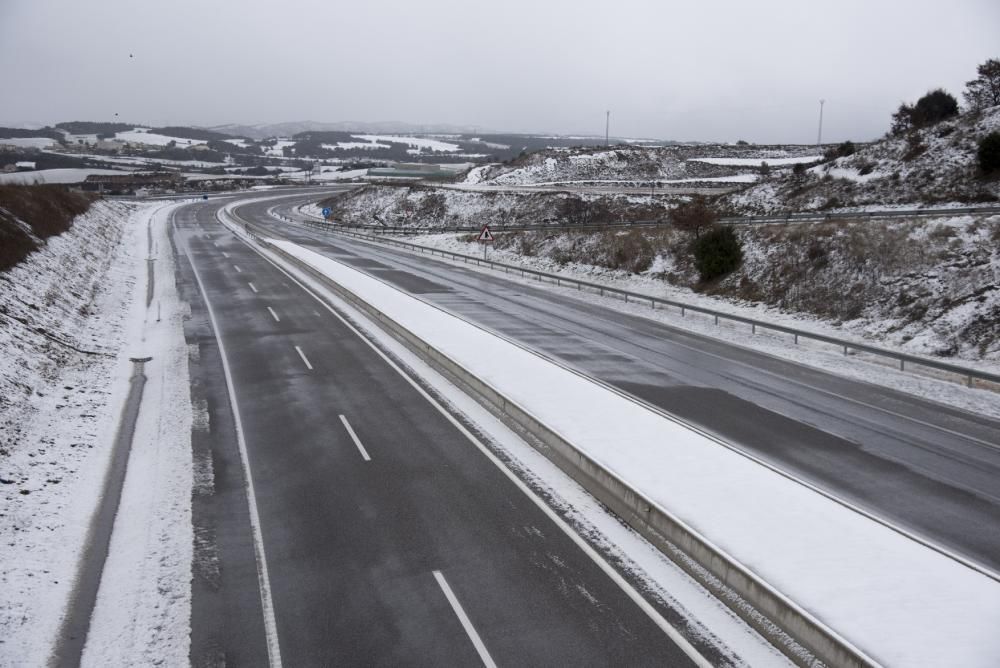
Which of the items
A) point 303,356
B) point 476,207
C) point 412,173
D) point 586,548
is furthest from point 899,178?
point 412,173

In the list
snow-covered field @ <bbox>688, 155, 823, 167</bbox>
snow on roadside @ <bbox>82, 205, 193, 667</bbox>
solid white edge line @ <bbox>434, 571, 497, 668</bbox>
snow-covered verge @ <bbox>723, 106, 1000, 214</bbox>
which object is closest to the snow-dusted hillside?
snow-covered field @ <bbox>688, 155, 823, 167</bbox>

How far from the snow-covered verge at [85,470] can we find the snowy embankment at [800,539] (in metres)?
7.14

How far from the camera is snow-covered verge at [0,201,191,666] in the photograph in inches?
334

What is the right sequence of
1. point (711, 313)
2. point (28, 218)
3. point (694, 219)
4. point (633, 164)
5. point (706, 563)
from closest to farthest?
point (706, 563) < point (711, 313) < point (28, 218) < point (694, 219) < point (633, 164)

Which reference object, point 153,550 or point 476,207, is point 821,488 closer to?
point 153,550

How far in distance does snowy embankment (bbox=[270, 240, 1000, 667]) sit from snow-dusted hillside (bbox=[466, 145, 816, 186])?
78043mm

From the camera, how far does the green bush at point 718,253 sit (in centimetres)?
3678

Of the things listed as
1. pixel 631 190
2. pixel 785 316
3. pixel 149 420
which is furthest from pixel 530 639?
pixel 631 190

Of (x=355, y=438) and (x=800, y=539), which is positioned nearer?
(x=800, y=539)

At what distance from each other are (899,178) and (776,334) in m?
22.6

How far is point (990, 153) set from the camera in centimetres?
3781

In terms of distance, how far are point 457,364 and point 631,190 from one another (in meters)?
53.8

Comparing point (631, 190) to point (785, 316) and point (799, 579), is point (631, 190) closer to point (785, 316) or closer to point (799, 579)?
point (785, 316)

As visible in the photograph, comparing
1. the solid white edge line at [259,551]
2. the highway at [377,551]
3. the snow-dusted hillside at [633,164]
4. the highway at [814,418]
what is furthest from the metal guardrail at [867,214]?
the snow-dusted hillside at [633,164]
